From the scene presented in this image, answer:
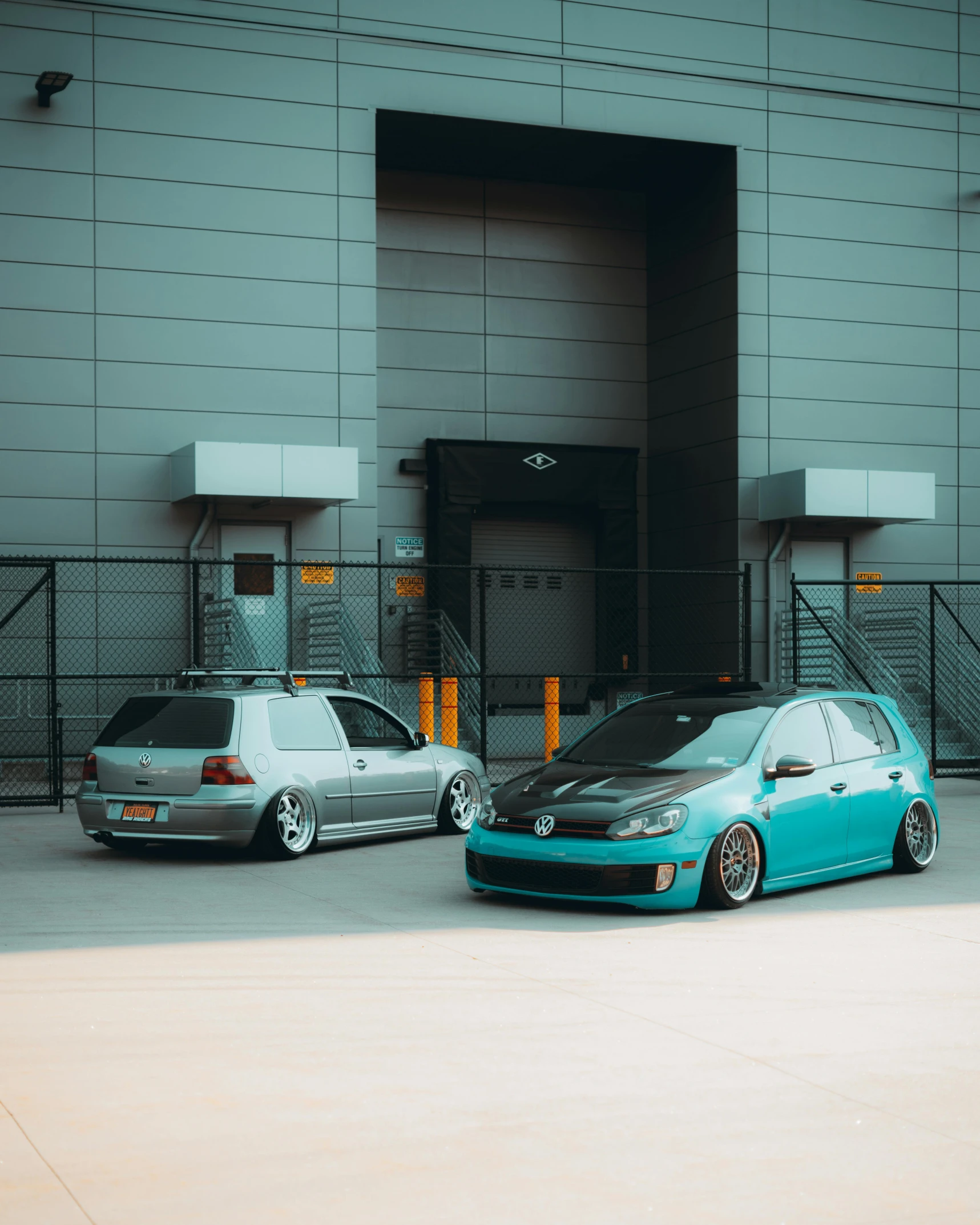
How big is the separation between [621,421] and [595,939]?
793 inches

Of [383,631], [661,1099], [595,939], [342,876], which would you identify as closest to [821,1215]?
[661,1099]

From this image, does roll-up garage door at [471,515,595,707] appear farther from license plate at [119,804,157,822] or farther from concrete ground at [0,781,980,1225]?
concrete ground at [0,781,980,1225]

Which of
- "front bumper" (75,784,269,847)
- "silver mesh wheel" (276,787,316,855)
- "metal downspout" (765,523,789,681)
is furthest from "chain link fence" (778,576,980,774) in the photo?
"front bumper" (75,784,269,847)

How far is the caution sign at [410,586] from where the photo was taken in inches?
1005

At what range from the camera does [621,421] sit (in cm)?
2819

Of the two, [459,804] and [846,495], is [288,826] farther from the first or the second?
[846,495]

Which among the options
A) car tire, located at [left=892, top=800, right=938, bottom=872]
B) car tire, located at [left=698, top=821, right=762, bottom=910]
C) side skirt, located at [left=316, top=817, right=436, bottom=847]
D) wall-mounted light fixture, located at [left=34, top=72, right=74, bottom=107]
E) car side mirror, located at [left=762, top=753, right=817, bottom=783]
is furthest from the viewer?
wall-mounted light fixture, located at [left=34, top=72, right=74, bottom=107]

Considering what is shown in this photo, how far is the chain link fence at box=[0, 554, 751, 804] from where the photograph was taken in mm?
21438

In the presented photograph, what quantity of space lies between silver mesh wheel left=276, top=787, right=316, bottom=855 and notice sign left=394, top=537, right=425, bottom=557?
13723 millimetres

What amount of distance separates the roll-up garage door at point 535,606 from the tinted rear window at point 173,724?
554 inches

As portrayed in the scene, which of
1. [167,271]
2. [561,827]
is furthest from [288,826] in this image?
[167,271]

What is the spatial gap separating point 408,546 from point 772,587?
636cm

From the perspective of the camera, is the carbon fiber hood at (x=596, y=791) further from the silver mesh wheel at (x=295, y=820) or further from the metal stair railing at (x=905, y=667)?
the metal stair railing at (x=905, y=667)

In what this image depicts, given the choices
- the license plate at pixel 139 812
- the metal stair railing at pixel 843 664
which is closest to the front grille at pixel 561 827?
the license plate at pixel 139 812
